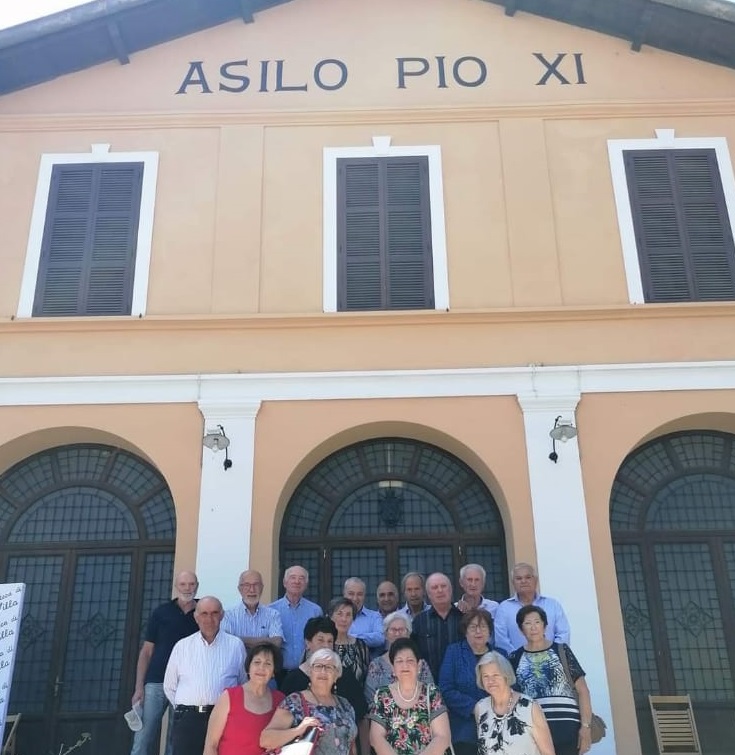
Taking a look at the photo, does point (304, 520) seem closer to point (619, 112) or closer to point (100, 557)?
point (100, 557)

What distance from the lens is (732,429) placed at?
901 centimetres

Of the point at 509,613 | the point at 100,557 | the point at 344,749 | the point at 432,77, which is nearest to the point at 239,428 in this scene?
the point at 100,557

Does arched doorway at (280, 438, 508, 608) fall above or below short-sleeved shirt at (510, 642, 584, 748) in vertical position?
above

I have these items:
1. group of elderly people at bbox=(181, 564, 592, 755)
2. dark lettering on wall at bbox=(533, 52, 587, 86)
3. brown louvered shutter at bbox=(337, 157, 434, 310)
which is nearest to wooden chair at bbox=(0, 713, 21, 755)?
group of elderly people at bbox=(181, 564, 592, 755)

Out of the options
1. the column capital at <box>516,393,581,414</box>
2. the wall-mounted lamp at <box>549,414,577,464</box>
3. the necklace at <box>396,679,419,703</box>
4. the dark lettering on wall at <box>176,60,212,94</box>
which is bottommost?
the necklace at <box>396,679,419,703</box>

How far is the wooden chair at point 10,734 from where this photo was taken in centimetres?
778

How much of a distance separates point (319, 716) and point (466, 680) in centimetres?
120

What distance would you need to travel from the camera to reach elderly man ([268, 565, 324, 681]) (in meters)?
6.79

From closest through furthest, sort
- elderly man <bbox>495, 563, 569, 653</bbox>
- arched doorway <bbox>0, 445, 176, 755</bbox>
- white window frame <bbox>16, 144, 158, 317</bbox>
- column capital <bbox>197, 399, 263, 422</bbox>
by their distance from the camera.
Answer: elderly man <bbox>495, 563, 569, 653</bbox>
arched doorway <bbox>0, 445, 176, 755</bbox>
column capital <bbox>197, 399, 263, 422</bbox>
white window frame <bbox>16, 144, 158, 317</bbox>

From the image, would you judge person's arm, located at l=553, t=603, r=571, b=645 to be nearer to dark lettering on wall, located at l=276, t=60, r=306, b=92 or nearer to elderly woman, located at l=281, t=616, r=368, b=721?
elderly woman, located at l=281, t=616, r=368, b=721

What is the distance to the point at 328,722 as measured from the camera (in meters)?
5.07

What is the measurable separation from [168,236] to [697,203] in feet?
19.7

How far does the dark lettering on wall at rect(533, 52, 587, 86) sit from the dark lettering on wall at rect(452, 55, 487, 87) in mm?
666

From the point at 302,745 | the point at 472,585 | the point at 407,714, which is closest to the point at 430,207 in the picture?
the point at 472,585
